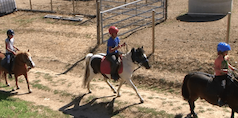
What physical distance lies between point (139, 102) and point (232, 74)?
3296 millimetres

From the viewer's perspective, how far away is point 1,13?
21.2 meters

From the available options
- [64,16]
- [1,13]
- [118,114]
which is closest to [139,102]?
[118,114]

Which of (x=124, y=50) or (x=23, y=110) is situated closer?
(x=23, y=110)

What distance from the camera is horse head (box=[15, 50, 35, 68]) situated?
31.8 ft

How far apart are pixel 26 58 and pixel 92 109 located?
300cm

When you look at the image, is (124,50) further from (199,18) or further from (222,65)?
(199,18)

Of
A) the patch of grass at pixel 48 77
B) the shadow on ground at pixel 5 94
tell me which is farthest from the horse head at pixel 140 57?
the shadow on ground at pixel 5 94

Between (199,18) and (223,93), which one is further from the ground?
(199,18)

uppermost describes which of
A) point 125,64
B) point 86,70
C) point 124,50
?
point 124,50

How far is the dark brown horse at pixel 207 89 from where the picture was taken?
6.71 meters

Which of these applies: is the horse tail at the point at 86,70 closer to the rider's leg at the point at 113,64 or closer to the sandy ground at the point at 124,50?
the sandy ground at the point at 124,50

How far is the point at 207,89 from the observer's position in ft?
22.7

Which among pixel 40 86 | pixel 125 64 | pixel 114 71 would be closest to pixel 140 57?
pixel 125 64

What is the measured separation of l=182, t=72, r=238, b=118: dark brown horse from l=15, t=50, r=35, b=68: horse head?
5391 millimetres
